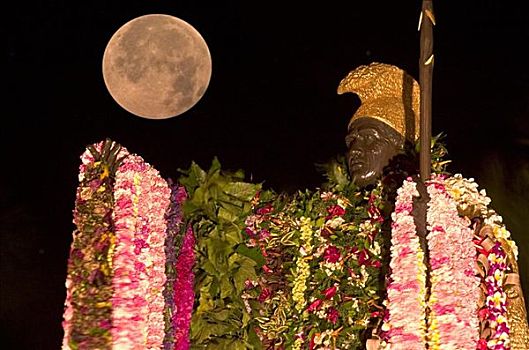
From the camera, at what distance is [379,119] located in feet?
19.6

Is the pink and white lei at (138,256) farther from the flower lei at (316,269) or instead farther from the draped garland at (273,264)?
the flower lei at (316,269)

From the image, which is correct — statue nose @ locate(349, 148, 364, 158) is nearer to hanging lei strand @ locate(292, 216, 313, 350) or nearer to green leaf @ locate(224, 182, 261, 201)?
hanging lei strand @ locate(292, 216, 313, 350)

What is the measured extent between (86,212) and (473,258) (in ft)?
5.57

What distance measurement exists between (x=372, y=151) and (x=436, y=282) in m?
1.39

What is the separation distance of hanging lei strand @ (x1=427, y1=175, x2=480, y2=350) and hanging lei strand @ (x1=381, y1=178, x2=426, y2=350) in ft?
0.17

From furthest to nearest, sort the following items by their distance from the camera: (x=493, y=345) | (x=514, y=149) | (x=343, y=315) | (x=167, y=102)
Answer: (x=514, y=149), (x=167, y=102), (x=343, y=315), (x=493, y=345)

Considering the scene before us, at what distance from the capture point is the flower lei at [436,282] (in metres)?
4.61

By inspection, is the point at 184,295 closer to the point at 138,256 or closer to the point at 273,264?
the point at 138,256

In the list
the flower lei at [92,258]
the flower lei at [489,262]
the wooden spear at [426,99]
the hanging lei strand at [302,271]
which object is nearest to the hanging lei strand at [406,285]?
the wooden spear at [426,99]

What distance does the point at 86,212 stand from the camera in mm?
4840

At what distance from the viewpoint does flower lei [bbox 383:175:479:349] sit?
461 centimetres

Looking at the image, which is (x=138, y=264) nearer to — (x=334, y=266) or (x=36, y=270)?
(x=334, y=266)

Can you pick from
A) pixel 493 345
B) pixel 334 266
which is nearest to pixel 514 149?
pixel 334 266

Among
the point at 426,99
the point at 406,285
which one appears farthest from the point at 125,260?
the point at 426,99
